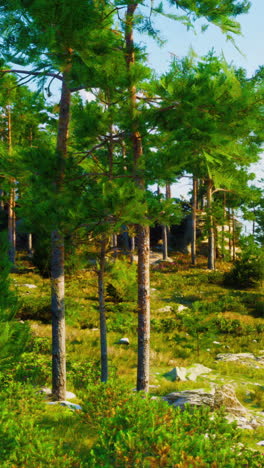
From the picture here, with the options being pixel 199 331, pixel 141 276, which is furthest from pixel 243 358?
pixel 141 276

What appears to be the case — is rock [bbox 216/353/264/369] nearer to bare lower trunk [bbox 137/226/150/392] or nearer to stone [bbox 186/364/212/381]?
stone [bbox 186/364/212/381]

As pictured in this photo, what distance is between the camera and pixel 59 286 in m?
7.04

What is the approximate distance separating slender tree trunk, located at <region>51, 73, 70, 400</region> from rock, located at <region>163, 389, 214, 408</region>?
2118 millimetres

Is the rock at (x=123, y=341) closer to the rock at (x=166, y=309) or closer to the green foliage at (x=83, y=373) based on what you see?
the green foliage at (x=83, y=373)

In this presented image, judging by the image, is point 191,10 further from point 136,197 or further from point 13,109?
point 13,109

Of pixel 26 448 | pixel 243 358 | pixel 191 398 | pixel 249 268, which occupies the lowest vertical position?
pixel 243 358

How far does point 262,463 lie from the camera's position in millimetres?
2955

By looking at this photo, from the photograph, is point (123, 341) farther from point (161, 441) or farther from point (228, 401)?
point (161, 441)

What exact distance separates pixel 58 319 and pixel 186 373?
403cm

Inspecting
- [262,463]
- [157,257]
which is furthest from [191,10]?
[157,257]

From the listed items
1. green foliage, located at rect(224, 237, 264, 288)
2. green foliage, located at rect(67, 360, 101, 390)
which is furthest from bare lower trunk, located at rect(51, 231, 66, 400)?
green foliage, located at rect(224, 237, 264, 288)

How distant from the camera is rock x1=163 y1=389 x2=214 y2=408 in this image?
Result: 6602 millimetres

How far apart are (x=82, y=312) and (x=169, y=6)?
33.1ft

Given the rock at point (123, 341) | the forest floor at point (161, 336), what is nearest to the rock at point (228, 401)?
the forest floor at point (161, 336)
